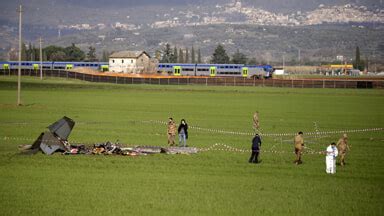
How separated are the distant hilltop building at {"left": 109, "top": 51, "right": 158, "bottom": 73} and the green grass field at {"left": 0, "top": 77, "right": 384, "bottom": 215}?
322ft

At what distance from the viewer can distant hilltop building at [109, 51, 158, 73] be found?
510ft

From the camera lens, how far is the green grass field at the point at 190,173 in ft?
76.5

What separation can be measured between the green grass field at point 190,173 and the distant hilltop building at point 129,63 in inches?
3859

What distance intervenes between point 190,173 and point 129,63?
5053 inches

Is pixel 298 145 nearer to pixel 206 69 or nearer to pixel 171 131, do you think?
pixel 171 131

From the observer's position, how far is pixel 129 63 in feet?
513

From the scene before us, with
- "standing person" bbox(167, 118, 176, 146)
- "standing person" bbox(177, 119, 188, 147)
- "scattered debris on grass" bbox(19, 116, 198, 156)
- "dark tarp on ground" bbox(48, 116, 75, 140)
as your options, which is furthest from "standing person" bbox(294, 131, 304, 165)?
"dark tarp on ground" bbox(48, 116, 75, 140)

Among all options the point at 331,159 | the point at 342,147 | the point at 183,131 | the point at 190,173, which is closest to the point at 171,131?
the point at 183,131

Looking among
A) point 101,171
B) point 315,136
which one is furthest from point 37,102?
point 101,171

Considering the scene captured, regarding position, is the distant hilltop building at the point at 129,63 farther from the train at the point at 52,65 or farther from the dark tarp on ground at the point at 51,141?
the dark tarp on ground at the point at 51,141

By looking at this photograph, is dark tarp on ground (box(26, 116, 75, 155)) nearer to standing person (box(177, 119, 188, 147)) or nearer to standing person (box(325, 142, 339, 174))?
standing person (box(177, 119, 188, 147))

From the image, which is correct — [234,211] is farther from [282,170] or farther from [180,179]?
[282,170]

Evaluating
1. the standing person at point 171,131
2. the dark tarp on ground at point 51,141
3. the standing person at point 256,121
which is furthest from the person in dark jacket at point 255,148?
the standing person at point 256,121

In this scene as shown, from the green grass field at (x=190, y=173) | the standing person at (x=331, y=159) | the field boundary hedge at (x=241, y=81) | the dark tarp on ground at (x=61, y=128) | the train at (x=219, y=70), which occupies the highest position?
the train at (x=219, y=70)
